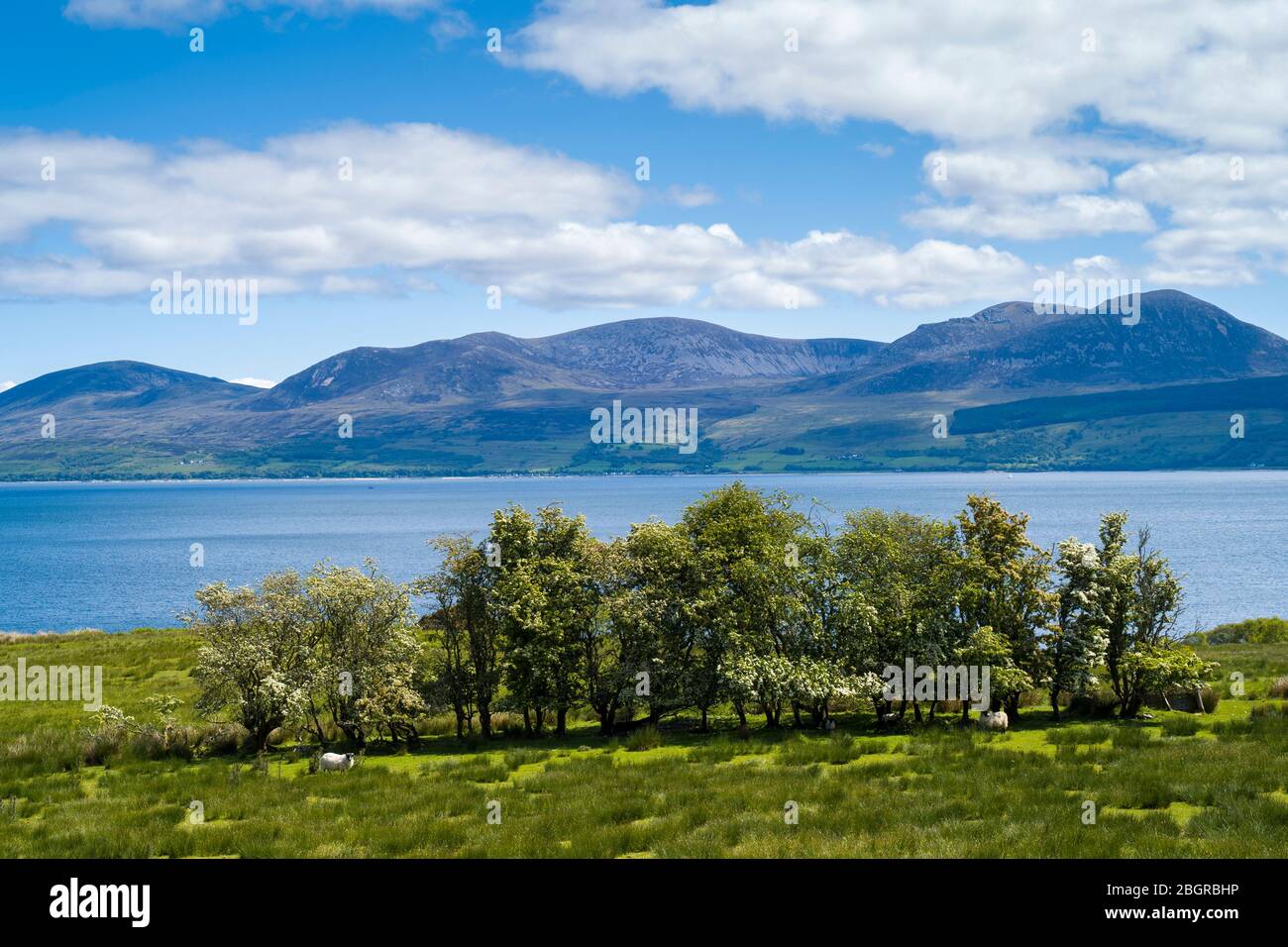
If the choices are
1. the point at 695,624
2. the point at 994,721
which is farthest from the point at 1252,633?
the point at 695,624

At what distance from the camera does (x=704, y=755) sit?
32375 mm

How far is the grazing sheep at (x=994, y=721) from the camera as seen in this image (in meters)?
35.2

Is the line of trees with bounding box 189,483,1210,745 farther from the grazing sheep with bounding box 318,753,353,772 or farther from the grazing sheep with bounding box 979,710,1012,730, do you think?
the grazing sheep with bounding box 318,753,353,772

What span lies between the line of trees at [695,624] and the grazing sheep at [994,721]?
1185 mm

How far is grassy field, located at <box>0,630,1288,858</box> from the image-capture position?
20500 millimetres

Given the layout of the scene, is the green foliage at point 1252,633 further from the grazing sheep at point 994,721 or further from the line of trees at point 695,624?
the grazing sheep at point 994,721

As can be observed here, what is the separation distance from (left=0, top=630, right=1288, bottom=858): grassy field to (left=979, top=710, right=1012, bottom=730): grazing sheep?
29.3 inches

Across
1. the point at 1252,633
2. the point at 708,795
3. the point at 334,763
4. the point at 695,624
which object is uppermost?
the point at 695,624

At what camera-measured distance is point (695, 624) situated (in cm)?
3866

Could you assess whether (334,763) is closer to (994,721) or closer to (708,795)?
(708,795)

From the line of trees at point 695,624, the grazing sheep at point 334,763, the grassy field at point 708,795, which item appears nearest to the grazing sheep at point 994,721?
the grassy field at point 708,795

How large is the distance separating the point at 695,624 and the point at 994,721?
11.9m

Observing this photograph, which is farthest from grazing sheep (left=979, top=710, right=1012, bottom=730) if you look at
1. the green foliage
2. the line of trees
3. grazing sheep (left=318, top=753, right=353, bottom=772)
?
the green foliage
